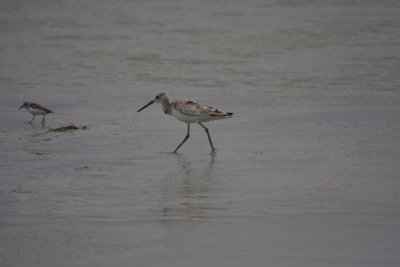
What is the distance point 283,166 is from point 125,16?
17.9 meters

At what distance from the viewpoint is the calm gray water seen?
8.45 metres

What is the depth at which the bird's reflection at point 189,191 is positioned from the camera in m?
9.39

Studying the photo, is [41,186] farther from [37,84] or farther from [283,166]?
[37,84]

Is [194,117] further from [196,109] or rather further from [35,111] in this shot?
[35,111]

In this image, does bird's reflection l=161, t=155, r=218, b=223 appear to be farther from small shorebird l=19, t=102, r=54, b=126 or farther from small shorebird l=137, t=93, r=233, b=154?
small shorebird l=19, t=102, r=54, b=126

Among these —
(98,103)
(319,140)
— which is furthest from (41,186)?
(98,103)

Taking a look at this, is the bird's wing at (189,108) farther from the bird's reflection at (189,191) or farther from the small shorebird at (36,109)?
the small shorebird at (36,109)

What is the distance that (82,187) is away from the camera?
10.6m

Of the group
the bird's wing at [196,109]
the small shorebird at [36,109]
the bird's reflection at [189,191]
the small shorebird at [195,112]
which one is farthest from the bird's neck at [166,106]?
the small shorebird at [36,109]

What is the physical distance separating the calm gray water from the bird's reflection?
0.08 feet

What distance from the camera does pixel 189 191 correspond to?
10438 millimetres

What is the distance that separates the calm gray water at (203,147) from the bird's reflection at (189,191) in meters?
0.02

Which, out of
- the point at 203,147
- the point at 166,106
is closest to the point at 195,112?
the point at 203,147

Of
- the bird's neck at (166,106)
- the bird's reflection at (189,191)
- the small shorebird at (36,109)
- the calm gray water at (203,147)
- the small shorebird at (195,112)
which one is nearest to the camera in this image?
the calm gray water at (203,147)
